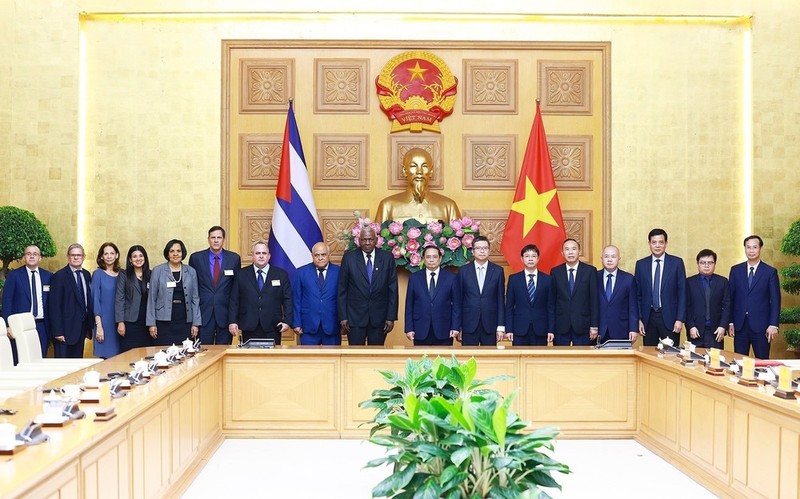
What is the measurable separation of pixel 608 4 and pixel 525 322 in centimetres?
357

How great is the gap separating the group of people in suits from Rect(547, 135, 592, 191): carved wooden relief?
1.58 metres

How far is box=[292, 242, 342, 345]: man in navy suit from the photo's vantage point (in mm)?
6516

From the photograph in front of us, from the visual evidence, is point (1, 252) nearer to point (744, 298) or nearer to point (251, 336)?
point (251, 336)

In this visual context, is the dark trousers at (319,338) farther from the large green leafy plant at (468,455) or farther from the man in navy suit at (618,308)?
the large green leafy plant at (468,455)

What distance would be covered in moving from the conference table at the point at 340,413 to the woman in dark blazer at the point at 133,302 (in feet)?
4.59

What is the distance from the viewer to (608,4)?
26.2 ft

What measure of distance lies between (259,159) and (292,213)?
2.73ft

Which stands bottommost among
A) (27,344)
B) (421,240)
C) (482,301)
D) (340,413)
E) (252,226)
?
(340,413)

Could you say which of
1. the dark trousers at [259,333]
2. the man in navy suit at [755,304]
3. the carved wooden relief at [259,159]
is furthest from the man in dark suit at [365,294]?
the man in navy suit at [755,304]

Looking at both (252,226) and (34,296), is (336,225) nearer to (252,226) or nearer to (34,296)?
(252,226)

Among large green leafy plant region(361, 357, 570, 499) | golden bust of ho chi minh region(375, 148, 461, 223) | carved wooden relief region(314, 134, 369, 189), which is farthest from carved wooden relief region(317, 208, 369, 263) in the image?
large green leafy plant region(361, 357, 570, 499)

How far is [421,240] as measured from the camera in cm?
707

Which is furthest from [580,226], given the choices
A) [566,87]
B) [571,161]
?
[566,87]

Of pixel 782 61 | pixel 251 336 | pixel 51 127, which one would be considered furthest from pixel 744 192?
pixel 51 127
